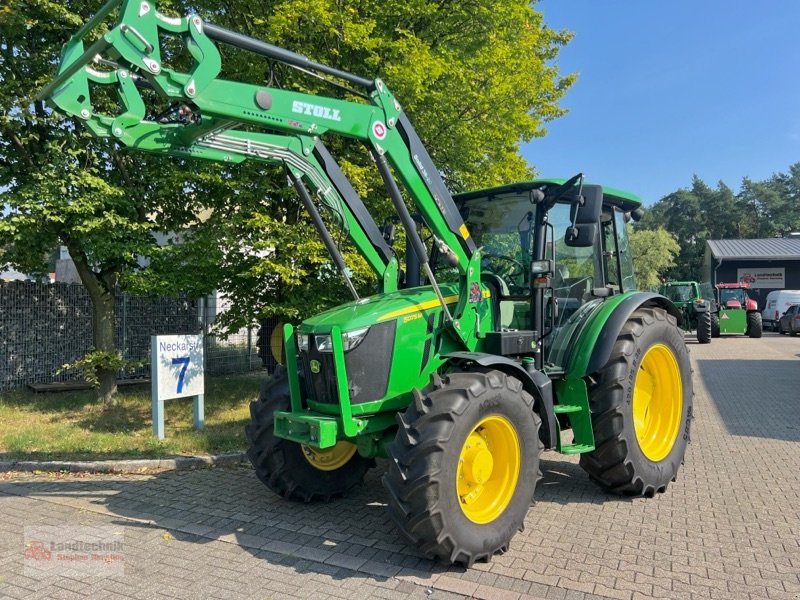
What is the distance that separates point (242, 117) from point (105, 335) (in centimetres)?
729

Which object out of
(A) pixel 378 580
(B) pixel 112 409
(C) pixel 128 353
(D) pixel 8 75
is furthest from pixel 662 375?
(C) pixel 128 353

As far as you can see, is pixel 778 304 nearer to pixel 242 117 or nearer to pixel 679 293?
pixel 679 293

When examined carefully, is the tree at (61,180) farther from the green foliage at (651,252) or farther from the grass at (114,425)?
the green foliage at (651,252)

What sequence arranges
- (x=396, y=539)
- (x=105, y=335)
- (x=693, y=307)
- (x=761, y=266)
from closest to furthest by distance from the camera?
(x=396, y=539) → (x=105, y=335) → (x=693, y=307) → (x=761, y=266)

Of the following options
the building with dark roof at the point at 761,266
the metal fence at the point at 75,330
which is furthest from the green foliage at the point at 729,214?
the metal fence at the point at 75,330

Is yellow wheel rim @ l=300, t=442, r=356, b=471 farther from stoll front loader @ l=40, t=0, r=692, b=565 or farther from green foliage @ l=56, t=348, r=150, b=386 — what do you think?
green foliage @ l=56, t=348, r=150, b=386

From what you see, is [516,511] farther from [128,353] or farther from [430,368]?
[128,353]

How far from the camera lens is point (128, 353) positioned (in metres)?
12.3

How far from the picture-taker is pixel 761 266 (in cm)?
3919

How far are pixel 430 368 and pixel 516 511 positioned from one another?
1.19 m

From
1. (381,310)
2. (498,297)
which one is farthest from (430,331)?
(498,297)

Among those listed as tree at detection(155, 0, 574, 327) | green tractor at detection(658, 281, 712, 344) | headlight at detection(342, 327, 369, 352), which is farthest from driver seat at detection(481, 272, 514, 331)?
green tractor at detection(658, 281, 712, 344)

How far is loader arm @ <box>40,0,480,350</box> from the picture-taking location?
3.54m

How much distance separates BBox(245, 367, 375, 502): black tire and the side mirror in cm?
263
